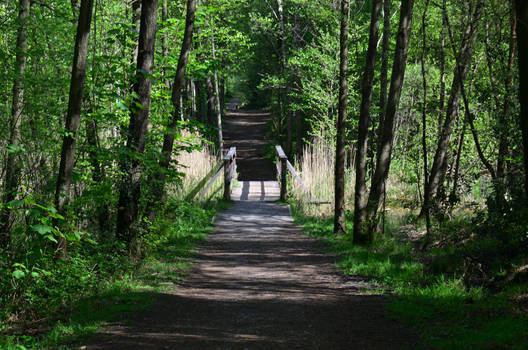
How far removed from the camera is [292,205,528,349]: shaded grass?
5113mm

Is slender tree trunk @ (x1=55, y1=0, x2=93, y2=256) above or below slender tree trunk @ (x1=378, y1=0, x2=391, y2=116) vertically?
below

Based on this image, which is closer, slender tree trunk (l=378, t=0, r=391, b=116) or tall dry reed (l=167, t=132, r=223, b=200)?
slender tree trunk (l=378, t=0, r=391, b=116)

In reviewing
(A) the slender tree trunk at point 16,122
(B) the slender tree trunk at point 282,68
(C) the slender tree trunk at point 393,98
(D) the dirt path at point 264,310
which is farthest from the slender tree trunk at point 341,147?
(B) the slender tree trunk at point 282,68

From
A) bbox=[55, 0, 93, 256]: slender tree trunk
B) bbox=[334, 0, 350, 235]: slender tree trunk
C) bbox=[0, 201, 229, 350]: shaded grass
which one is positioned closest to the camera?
bbox=[0, 201, 229, 350]: shaded grass

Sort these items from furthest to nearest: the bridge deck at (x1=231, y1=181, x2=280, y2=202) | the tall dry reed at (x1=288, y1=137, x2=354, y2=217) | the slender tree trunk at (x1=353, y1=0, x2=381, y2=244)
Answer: the bridge deck at (x1=231, y1=181, x2=280, y2=202) < the tall dry reed at (x1=288, y1=137, x2=354, y2=217) < the slender tree trunk at (x1=353, y1=0, x2=381, y2=244)

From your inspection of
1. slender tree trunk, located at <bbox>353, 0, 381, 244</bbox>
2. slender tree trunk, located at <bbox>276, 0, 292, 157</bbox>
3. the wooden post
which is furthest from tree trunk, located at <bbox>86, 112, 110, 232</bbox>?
slender tree trunk, located at <bbox>276, 0, 292, 157</bbox>

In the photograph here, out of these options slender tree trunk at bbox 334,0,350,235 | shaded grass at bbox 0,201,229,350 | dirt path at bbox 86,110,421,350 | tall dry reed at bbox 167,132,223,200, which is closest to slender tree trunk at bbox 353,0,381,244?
dirt path at bbox 86,110,421,350

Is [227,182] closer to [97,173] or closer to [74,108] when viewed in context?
[97,173]

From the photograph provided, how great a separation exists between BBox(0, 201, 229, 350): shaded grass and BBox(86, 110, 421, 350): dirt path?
19cm

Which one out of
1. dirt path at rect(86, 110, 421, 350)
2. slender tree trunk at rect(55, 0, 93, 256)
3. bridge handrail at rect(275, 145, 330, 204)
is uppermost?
slender tree trunk at rect(55, 0, 93, 256)

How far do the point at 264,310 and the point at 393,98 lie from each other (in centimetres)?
557

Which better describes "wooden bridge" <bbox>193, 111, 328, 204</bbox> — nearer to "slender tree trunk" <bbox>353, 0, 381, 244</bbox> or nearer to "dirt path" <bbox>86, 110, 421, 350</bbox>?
"slender tree trunk" <bbox>353, 0, 381, 244</bbox>

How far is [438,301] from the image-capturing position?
657 cm

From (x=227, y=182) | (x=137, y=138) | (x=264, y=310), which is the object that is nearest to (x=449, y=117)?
(x=137, y=138)
